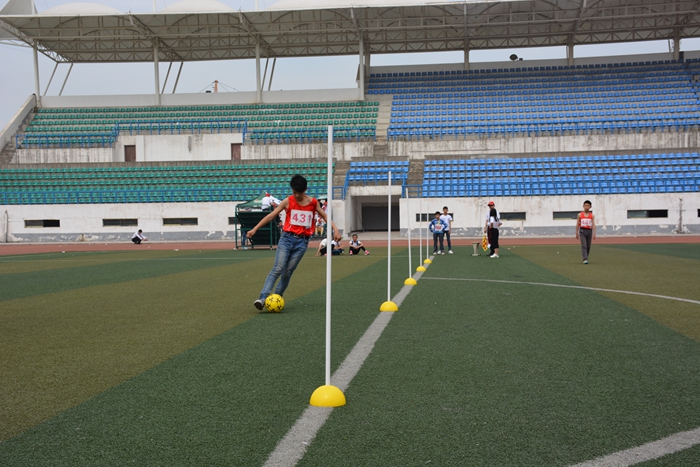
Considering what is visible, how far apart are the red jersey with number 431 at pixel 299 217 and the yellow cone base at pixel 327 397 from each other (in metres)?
4.41

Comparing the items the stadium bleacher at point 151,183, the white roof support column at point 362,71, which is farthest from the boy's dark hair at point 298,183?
the white roof support column at point 362,71

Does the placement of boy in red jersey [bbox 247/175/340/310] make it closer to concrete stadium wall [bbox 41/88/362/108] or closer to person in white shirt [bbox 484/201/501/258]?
person in white shirt [bbox 484/201/501/258]

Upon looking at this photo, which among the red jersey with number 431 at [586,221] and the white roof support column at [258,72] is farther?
the white roof support column at [258,72]

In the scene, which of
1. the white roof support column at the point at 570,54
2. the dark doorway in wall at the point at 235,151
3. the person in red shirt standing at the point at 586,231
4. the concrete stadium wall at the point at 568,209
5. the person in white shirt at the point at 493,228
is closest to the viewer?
the person in red shirt standing at the point at 586,231

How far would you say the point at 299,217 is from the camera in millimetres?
8516

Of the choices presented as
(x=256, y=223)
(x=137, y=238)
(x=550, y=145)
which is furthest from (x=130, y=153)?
(x=550, y=145)

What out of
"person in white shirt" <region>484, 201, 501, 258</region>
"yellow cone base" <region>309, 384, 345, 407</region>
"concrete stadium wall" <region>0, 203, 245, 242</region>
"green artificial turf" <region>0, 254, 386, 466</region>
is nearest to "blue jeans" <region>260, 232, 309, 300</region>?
"green artificial turf" <region>0, 254, 386, 466</region>

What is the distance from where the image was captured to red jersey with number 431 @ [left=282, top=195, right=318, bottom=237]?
27.8 feet

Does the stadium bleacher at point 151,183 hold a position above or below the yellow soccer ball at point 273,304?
above

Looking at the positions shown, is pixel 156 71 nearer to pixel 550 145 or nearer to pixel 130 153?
pixel 130 153

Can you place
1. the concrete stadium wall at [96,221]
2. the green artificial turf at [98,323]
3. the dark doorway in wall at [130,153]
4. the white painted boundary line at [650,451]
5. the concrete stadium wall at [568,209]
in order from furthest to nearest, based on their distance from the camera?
the dark doorway in wall at [130,153], the concrete stadium wall at [96,221], the concrete stadium wall at [568,209], the green artificial turf at [98,323], the white painted boundary line at [650,451]

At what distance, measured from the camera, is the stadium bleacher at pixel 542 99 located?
41500 millimetres

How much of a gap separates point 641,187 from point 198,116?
101 feet

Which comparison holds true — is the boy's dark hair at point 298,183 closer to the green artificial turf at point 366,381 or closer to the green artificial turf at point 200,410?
the green artificial turf at point 366,381
